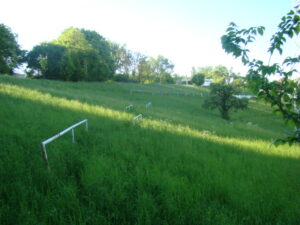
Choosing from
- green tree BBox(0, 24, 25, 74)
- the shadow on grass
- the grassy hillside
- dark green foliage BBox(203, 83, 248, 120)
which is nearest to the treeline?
green tree BBox(0, 24, 25, 74)

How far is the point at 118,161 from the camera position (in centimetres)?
404

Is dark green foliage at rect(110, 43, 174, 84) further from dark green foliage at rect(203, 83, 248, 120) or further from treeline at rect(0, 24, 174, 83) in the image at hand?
dark green foliage at rect(203, 83, 248, 120)

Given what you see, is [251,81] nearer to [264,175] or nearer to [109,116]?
[264,175]

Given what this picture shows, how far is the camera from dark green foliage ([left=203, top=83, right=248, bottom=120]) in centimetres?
2202

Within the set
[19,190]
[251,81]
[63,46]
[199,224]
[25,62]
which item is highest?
[63,46]

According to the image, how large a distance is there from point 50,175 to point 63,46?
148ft

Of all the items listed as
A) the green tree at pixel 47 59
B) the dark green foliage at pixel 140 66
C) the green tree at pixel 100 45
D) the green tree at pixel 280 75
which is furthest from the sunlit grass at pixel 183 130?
the dark green foliage at pixel 140 66

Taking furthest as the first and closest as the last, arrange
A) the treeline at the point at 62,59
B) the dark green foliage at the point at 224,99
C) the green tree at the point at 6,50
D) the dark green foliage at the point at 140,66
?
1. the dark green foliage at the point at 140,66
2. the treeline at the point at 62,59
3. the green tree at the point at 6,50
4. the dark green foliage at the point at 224,99

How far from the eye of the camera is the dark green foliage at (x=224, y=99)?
72.2ft

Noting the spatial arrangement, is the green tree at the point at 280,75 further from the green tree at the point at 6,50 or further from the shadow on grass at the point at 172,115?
the green tree at the point at 6,50

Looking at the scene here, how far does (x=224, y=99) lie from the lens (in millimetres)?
22781

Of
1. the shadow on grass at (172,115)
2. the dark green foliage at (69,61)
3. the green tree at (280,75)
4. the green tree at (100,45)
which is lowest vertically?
the shadow on grass at (172,115)

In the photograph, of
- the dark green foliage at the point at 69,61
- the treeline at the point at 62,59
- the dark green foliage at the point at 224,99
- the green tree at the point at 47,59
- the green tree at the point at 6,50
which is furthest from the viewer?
the green tree at the point at 47,59

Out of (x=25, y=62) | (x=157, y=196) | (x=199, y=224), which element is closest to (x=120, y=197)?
(x=157, y=196)
